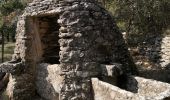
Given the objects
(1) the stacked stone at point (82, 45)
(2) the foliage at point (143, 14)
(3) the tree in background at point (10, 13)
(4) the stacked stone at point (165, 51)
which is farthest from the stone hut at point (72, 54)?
(3) the tree in background at point (10, 13)

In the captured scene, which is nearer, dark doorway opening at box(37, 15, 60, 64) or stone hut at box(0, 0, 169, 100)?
stone hut at box(0, 0, 169, 100)

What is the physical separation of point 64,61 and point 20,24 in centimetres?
294

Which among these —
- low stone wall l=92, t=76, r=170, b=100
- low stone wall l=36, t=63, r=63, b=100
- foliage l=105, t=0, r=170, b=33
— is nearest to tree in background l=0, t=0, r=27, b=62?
foliage l=105, t=0, r=170, b=33

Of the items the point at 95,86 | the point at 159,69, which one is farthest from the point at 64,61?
the point at 159,69

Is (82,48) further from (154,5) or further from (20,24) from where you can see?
(154,5)

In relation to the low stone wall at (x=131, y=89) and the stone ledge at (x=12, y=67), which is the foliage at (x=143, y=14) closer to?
the stone ledge at (x=12, y=67)

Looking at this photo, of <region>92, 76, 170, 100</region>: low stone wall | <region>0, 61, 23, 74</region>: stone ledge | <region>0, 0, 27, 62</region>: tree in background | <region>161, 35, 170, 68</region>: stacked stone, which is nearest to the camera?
<region>92, 76, 170, 100</region>: low stone wall

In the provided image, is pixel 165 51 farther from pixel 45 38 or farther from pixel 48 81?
pixel 48 81

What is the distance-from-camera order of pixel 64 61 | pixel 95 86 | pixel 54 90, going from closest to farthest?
pixel 95 86, pixel 64 61, pixel 54 90

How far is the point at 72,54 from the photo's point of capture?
812 cm

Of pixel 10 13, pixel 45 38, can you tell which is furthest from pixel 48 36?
pixel 10 13

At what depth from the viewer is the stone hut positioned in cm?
802

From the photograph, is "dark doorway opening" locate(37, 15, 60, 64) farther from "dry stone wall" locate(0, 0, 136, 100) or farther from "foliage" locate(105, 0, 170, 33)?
"foliage" locate(105, 0, 170, 33)

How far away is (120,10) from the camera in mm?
15672
